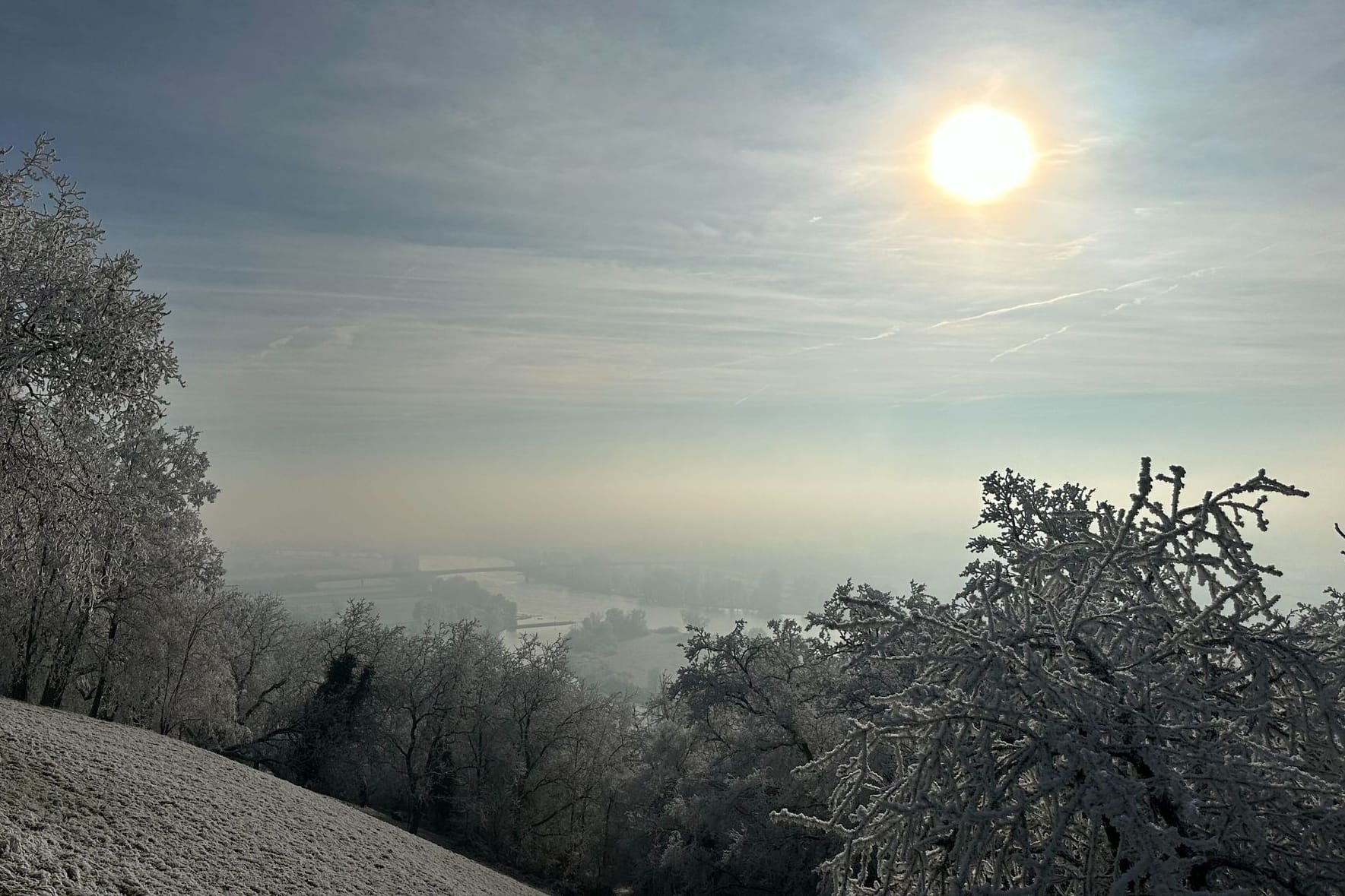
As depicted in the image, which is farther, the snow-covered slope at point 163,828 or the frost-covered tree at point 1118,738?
the snow-covered slope at point 163,828

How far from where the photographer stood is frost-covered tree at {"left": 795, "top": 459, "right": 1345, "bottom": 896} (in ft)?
11.6

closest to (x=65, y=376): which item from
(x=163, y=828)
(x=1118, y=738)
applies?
(x=163, y=828)

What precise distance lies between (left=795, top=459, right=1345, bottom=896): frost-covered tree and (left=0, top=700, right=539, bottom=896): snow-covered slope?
934 cm

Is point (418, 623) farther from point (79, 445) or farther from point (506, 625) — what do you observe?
point (79, 445)

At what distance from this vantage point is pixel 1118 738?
3.75 metres

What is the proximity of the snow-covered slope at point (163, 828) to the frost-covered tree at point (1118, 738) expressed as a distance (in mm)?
9335

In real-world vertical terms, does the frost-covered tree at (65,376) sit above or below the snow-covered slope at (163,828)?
above

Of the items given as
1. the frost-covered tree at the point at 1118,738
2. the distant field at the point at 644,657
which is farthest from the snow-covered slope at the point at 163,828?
the distant field at the point at 644,657

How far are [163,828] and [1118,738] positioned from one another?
42.4 ft

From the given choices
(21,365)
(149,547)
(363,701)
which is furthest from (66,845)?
(363,701)

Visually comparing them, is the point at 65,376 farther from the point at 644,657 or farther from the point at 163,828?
the point at 644,657

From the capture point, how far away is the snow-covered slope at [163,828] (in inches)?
339

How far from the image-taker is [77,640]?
21.2m

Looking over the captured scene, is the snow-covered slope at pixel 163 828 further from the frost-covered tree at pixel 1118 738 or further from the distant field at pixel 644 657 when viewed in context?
the distant field at pixel 644 657
